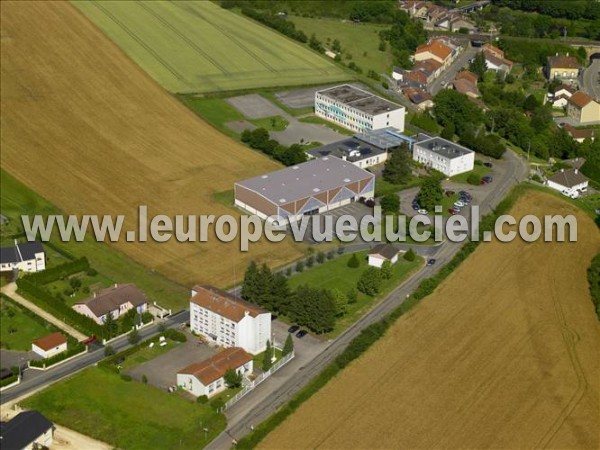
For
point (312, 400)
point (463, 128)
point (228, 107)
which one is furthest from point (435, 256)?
point (228, 107)

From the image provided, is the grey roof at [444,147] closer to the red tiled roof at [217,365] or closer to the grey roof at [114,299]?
the grey roof at [114,299]

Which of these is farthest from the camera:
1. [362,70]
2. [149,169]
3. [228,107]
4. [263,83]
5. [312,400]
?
[362,70]

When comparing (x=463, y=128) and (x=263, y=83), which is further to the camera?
(x=263, y=83)

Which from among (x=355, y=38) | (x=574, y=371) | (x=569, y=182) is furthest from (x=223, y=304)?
(x=355, y=38)

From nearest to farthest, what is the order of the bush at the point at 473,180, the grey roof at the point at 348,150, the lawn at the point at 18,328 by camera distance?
1. the lawn at the point at 18,328
2. the bush at the point at 473,180
3. the grey roof at the point at 348,150

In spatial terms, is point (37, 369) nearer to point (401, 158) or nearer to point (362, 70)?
point (401, 158)

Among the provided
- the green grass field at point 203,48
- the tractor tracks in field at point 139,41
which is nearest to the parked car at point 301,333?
the green grass field at point 203,48
